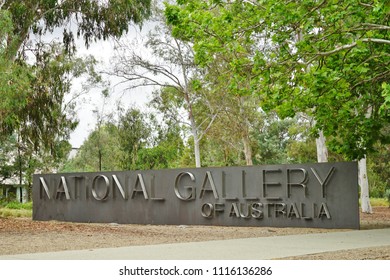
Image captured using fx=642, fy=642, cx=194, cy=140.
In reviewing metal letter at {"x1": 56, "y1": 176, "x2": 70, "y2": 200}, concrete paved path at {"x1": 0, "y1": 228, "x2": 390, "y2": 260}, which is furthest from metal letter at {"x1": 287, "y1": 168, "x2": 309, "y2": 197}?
metal letter at {"x1": 56, "y1": 176, "x2": 70, "y2": 200}

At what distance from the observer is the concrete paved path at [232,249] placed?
35.6 feet

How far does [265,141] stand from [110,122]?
16480mm

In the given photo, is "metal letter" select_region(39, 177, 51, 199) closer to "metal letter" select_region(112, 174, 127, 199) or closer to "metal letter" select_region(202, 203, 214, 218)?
"metal letter" select_region(112, 174, 127, 199)

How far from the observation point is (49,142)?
107 ft

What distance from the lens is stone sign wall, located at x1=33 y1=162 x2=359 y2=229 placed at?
19.5 meters

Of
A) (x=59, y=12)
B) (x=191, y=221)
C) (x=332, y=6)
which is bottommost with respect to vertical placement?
(x=191, y=221)

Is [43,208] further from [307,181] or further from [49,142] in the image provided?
[307,181]

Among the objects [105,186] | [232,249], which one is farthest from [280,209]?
[232,249]

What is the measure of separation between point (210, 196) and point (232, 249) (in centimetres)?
953

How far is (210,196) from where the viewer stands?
21.9 m

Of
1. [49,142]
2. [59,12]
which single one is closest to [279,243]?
[59,12]

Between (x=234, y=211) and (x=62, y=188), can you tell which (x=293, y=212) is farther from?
(x=62, y=188)

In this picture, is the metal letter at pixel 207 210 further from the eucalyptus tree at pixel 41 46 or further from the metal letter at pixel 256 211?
the eucalyptus tree at pixel 41 46

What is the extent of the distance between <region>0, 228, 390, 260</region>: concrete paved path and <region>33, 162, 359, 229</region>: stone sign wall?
3977 mm
